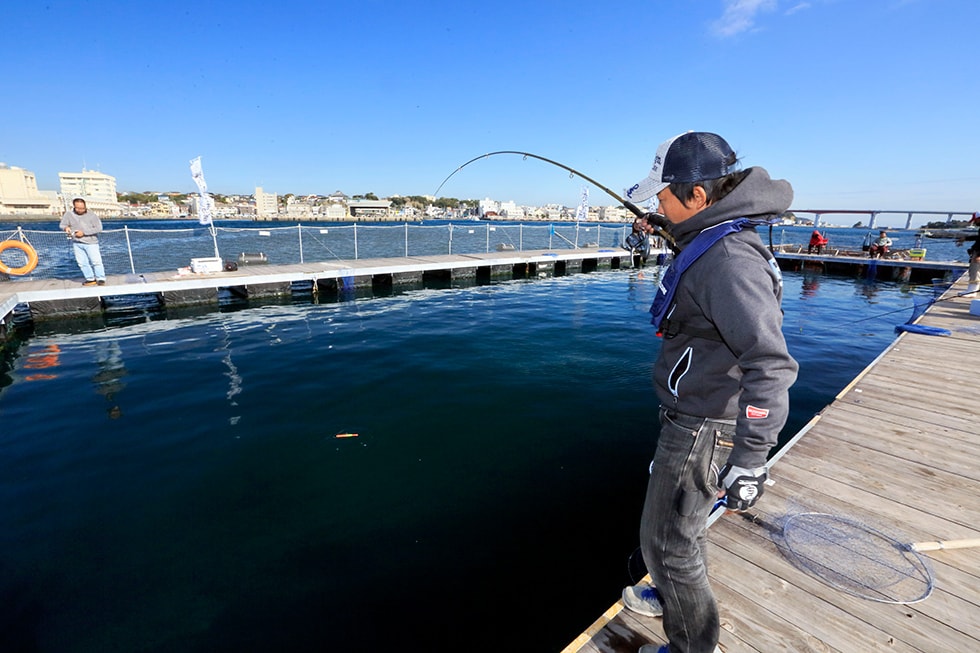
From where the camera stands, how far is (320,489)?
15.3ft

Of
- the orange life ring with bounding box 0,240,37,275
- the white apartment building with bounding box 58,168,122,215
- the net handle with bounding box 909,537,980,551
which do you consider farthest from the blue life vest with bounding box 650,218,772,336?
the white apartment building with bounding box 58,168,122,215

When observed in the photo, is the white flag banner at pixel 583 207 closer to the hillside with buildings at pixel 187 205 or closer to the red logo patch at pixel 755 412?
the red logo patch at pixel 755 412

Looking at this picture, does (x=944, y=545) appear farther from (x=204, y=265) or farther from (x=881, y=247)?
(x=881, y=247)

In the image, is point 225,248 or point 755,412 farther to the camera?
point 225,248

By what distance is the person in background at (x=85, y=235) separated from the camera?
35.6ft

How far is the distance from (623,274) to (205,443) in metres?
21.2

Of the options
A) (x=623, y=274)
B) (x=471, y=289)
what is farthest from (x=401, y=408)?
(x=623, y=274)

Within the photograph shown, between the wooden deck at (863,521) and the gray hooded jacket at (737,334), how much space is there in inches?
60.6

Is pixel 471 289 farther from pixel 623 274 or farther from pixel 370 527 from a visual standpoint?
pixel 370 527

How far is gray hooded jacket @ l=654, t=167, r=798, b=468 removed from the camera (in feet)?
5.05

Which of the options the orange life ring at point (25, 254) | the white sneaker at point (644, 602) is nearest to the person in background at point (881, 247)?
the white sneaker at point (644, 602)

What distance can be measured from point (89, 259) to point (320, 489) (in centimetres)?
1277

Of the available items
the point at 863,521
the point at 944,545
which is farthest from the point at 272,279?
the point at 944,545

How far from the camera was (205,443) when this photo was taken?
215 inches
